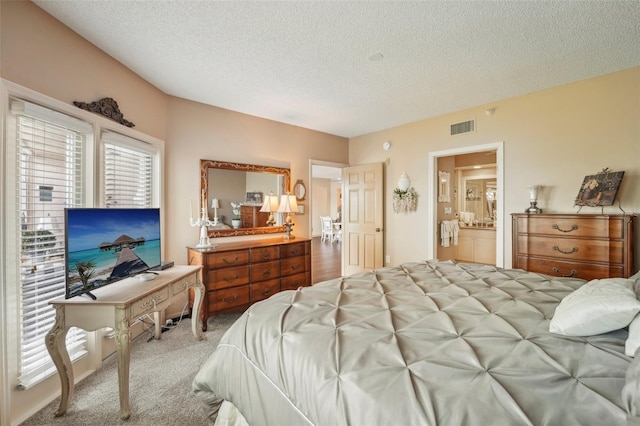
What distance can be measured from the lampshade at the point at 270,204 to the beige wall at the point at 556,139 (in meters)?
2.26

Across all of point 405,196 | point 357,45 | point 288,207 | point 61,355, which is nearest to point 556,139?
point 405,196

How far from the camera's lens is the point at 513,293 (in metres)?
1.56

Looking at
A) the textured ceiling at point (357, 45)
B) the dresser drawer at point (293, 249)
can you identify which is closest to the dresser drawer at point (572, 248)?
the textured ceiling at point (357, 45)

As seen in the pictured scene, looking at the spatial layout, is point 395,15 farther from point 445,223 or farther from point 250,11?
point 445,223

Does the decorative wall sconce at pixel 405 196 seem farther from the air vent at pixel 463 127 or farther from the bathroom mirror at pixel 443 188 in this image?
the air vent at pixel 463 127

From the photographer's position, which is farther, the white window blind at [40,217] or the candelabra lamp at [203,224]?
the candelabra lamp at [203,224]

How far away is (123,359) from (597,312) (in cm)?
244

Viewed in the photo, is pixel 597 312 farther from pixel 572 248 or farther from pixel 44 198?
pixel 44 198

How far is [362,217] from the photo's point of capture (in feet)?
15.8

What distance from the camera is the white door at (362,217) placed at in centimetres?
456

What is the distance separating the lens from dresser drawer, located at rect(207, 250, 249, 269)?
286 centimetres

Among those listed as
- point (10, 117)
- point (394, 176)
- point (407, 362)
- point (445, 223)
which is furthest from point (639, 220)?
point (10, 117)

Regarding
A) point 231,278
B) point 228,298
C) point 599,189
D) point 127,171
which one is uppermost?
point 127,171

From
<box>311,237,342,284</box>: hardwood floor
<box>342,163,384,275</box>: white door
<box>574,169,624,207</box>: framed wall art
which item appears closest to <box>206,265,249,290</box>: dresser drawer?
<box>311,237,342,284</box>: hardwood floor
